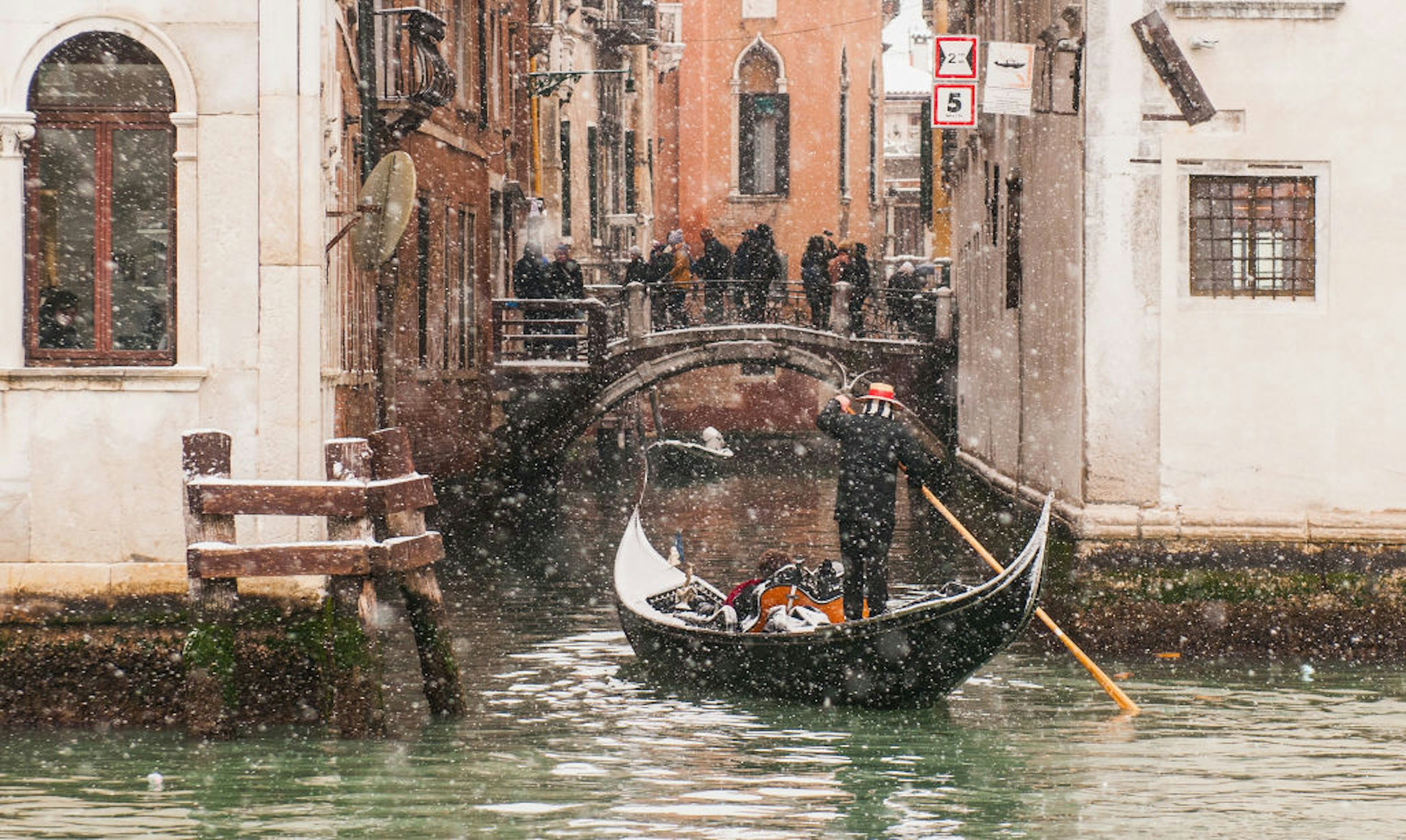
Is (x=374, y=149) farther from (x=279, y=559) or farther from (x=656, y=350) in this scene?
(x=656, y=350)

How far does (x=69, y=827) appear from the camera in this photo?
863 cm

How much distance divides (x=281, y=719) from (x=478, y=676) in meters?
2.56

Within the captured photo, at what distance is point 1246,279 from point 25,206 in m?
7.18

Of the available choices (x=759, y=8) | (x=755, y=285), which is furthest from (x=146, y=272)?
(x=759, y=8)

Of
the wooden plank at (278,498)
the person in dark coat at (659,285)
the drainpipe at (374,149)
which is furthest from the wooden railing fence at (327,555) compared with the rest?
the person in dark coat at (659,285)

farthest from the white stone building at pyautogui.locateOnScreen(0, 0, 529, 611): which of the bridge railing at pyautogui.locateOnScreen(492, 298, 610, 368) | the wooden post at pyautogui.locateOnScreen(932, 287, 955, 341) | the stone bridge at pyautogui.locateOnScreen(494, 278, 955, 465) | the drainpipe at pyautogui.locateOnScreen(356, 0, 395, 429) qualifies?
the wooden post at pyautogui.locateOnScreen(932, 287, 955, 341)

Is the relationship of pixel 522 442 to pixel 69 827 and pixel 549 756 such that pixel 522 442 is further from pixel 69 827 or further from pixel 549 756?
pixel 69 827

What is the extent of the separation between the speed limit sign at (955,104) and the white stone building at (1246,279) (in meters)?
3.34

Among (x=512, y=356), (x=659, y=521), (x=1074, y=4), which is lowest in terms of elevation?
(x=659, y=521)

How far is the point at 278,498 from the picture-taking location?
9.61 metres

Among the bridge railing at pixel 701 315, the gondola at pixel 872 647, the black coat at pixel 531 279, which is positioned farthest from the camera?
the bridge railing at pixel 701 315

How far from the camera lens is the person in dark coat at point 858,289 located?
27.7 m

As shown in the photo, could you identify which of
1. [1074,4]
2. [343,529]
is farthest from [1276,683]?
[343,529]

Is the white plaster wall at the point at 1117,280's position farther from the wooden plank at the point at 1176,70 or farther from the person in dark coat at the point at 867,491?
the person in dark coat at the point at 867,491
